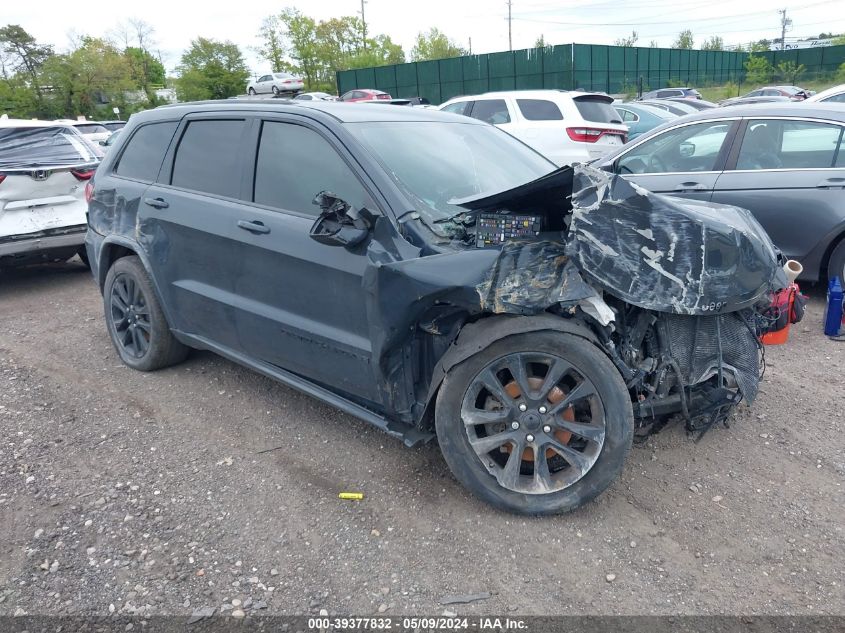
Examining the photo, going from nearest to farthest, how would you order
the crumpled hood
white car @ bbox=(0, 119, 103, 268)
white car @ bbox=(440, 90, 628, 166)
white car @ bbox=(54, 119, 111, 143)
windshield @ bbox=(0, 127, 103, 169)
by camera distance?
the crumpled hood < white car @ bbox=(0, 119, 103, 268) < windshield @ bbox=(0, 127, 103, 169) < white car @ bbox=(440, 90, 628, 166) < white car @ bbox=(54, 119, 111, 143)

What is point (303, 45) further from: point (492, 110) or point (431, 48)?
point (492, 110)

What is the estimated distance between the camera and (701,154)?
600cm

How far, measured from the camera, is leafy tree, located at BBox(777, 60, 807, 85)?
44.8m

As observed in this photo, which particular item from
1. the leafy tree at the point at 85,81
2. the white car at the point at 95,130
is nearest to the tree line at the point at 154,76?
the leafy tree at the point at 85,81

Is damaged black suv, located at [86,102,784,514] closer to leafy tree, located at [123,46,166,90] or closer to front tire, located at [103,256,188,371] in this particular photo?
front tire, located at [103,256,188,371]

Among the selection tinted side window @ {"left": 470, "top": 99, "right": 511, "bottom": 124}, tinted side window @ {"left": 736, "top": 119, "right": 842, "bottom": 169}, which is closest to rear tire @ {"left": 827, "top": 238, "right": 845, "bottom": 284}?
tinted side window @ {"left": 736, "top": 119, "right": 842, "bottom": 169}

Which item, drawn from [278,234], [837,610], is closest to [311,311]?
[278,234]

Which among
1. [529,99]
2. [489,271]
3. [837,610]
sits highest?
[529,99]

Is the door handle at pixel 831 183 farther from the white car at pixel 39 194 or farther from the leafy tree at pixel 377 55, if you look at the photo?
the leafy tree at pixel 377 55

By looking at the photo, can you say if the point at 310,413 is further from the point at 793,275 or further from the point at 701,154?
the point at 701,154

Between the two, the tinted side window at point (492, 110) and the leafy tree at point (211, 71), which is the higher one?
the leafy tree at point (211, 71)

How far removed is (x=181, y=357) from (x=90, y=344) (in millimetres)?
1210

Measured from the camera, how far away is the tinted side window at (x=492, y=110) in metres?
11.4

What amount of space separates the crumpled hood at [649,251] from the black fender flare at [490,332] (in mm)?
221
